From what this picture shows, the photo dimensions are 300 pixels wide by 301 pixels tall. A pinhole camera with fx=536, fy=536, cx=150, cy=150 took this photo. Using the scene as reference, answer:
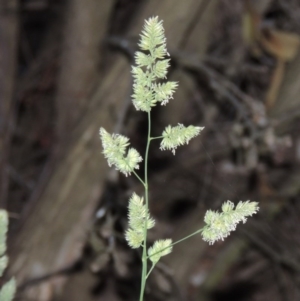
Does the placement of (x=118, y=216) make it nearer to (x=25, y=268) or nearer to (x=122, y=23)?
(x=25, y=268)

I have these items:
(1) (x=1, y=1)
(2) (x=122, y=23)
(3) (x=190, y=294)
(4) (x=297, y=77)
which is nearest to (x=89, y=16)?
(1) (x=1, y=1)

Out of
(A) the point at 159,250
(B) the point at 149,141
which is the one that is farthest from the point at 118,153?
(A) the point at 159,250

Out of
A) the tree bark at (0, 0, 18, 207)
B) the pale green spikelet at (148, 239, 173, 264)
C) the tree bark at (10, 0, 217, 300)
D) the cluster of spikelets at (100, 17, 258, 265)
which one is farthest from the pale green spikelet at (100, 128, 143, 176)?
the tree bark at (0, 0, 18, 207)

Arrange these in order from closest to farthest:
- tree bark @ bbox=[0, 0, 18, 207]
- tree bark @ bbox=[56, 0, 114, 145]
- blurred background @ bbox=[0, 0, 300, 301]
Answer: blurred background @ bbox=[0, 0, 300, 301] < tree bark @ bbox=[0, 0, 18, 207] < tree bark @ bbox=[56, 0, 114, 145]

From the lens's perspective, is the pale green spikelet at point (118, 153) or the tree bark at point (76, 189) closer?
the pale green spikelet at point (118, 153)

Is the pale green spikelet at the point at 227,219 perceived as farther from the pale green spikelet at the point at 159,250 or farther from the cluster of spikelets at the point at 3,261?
the cluster of spikelets at the point at 3,261

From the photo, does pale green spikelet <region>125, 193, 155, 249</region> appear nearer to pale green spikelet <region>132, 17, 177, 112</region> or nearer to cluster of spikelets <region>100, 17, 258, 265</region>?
cluster of spikelets <region>100, 17, 258, 265</region>

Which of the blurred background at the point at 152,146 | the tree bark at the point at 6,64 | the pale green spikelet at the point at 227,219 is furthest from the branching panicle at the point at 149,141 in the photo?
the tree bark at the point at 6,64
